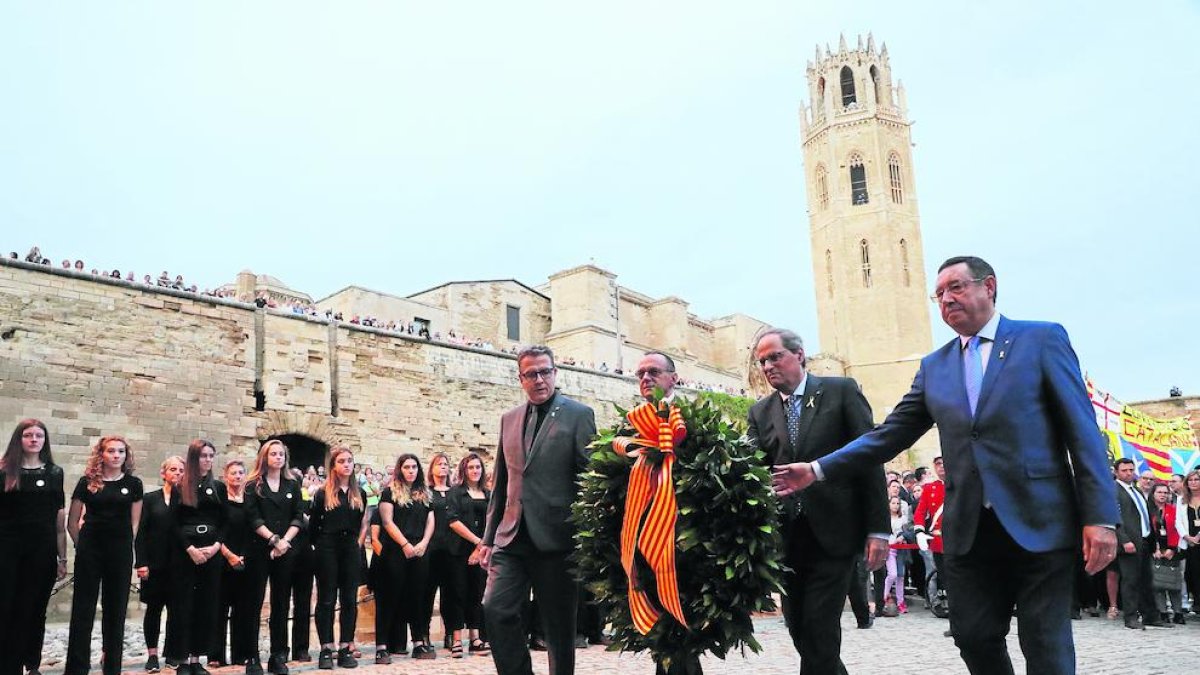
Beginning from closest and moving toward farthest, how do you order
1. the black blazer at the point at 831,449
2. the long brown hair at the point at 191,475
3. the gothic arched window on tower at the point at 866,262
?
the black blazer at the point at 831,449, the long brown hair at the point at 191,475, the gothic arched window on tower at the point at 866,262

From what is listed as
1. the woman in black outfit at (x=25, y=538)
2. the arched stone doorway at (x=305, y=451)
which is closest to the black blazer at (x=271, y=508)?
the woman in black outfit at (x=25, y=538)

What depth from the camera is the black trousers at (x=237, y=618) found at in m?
7.73

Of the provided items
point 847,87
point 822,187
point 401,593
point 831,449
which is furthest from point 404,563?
point 847,87

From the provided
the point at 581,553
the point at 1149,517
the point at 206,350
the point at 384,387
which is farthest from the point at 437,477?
the point at 384,387

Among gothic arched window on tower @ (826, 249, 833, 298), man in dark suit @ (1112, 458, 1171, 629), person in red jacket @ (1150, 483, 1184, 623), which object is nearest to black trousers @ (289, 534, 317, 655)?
man in dark suit @ (1112, 458, 1171, 629)

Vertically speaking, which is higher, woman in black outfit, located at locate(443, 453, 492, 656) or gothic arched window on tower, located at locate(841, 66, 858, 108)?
gothic arched window on tower, located at locate(841, 66, 858, 108)

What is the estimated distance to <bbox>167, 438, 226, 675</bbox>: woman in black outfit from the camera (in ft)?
24.7

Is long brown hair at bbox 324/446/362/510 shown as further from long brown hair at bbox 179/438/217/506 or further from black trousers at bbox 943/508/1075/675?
black trousers at bbox 943/508/1075/675

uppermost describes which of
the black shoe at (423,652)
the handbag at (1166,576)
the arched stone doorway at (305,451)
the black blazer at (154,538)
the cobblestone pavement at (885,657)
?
the arched stone doorway at (305,451)

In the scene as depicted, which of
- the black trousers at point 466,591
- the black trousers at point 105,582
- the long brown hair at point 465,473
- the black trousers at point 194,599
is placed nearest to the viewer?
the black trousers at point 105,582

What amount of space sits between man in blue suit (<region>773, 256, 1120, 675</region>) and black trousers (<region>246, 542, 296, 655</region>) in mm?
6021

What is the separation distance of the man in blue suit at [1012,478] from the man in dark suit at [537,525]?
2.14 metres

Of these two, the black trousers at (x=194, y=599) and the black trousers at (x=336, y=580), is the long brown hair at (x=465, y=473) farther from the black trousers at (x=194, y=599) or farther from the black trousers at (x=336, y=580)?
the black trousers at (x=194, y=599)

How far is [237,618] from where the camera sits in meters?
7.93
